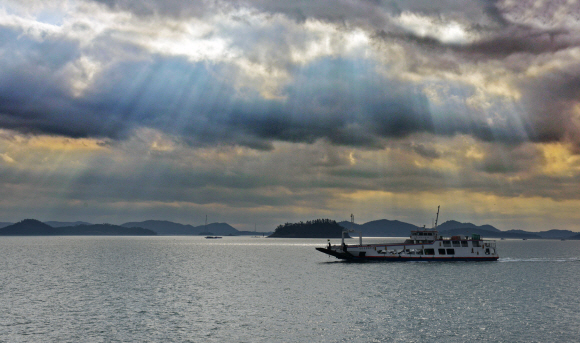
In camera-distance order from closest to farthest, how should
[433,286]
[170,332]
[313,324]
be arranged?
1. [170,332]
2. [313,324]
3. [433,286]

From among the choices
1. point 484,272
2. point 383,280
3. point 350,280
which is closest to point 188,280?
point 350,280

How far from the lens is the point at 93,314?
2440 inches

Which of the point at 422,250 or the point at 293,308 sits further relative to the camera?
the point at 422,250

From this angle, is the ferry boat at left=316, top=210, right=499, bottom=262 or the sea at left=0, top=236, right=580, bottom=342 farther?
the ferry boat at left=316, top=210, right=499, bottom=262

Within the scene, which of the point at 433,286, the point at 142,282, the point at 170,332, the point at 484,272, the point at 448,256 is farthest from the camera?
the point at 448,256

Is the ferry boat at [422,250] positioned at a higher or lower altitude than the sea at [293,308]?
higher

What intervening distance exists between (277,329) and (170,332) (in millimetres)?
11555

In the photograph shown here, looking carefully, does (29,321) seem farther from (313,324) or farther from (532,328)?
(532,328)

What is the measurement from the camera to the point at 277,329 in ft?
176

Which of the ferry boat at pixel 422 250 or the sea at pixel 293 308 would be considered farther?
the ferry boat at pixel 422 250

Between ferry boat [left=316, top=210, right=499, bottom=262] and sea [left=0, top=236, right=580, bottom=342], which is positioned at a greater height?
ferry boat [left=316, top=210, right=499, bottom=262]

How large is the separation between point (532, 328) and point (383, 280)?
47853 millimetres

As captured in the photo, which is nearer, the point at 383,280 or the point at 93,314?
the point at 93,314

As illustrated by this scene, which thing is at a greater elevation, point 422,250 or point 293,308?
point 422,250
